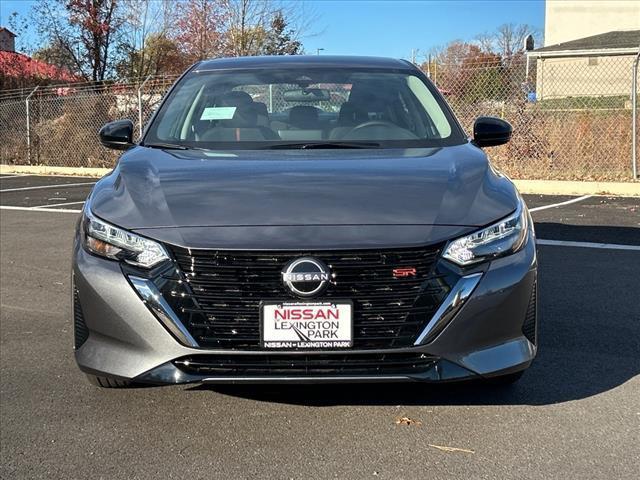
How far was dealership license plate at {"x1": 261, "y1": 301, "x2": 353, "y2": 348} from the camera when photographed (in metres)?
2.77

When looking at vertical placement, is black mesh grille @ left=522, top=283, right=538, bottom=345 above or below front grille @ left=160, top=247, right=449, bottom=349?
below

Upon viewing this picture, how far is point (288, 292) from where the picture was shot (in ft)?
9.09

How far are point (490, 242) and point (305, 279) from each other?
73cm

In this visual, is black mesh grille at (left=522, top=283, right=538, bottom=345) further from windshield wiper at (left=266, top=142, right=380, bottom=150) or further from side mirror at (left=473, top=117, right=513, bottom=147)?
side mirror at (left=473, top=117, right=513, bottom=147)

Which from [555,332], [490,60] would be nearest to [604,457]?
[555,332]

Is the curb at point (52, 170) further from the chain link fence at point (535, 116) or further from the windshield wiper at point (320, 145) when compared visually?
the windshield wiper at point (320, 145)

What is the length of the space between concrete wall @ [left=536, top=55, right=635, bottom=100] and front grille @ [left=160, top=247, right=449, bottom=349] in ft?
35.5

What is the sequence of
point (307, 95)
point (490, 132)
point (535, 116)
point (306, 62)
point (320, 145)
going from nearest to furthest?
1. point (320, 145)
2. point (490, 132)
3. point (307, 95)
4. point (306, 62)
5. point (535, 116)

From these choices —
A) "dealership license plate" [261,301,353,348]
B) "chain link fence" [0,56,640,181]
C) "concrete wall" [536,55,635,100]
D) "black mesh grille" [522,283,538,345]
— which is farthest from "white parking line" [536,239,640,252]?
"concrete wall" [536,55,635,100]

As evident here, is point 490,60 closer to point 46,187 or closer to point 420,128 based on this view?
point 46,187

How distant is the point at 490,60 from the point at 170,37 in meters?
13.3

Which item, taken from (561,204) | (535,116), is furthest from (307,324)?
Result: (535,116)

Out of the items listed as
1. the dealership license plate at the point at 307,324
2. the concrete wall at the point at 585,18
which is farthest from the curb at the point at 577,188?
the concrete wall at the point at 585,18

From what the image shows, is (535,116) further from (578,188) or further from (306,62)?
(306,62)
